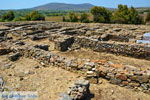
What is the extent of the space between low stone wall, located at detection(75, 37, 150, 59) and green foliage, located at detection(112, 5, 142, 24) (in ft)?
90.9

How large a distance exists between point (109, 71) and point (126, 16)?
34.7 m

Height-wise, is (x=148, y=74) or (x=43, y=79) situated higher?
(x=148, y=74)

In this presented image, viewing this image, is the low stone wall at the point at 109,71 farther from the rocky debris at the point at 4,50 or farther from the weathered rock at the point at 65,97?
the rocky debris at the point at 4,50

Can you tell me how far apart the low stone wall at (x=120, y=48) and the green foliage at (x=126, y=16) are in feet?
90.9

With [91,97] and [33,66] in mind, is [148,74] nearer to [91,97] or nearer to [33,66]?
[91,97]

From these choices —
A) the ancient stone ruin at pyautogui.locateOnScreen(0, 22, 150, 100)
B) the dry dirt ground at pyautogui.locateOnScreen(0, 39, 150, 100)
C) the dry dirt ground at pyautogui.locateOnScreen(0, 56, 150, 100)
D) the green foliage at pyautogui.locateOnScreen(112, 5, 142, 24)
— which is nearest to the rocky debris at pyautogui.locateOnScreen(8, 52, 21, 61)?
the ancient stone ruin at pyautogui.locateOnScreen(0, 22, 150, 100)

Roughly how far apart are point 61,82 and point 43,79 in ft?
2.97

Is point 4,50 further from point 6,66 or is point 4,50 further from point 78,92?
point 78,92

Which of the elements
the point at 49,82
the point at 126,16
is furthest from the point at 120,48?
the point at 126,16

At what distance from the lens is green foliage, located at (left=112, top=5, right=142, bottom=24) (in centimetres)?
3997

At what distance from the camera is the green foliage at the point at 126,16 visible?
131ft

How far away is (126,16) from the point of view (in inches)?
1577

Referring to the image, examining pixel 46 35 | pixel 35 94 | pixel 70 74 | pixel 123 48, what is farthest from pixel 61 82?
pixel 46 35

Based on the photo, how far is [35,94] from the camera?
698cm
